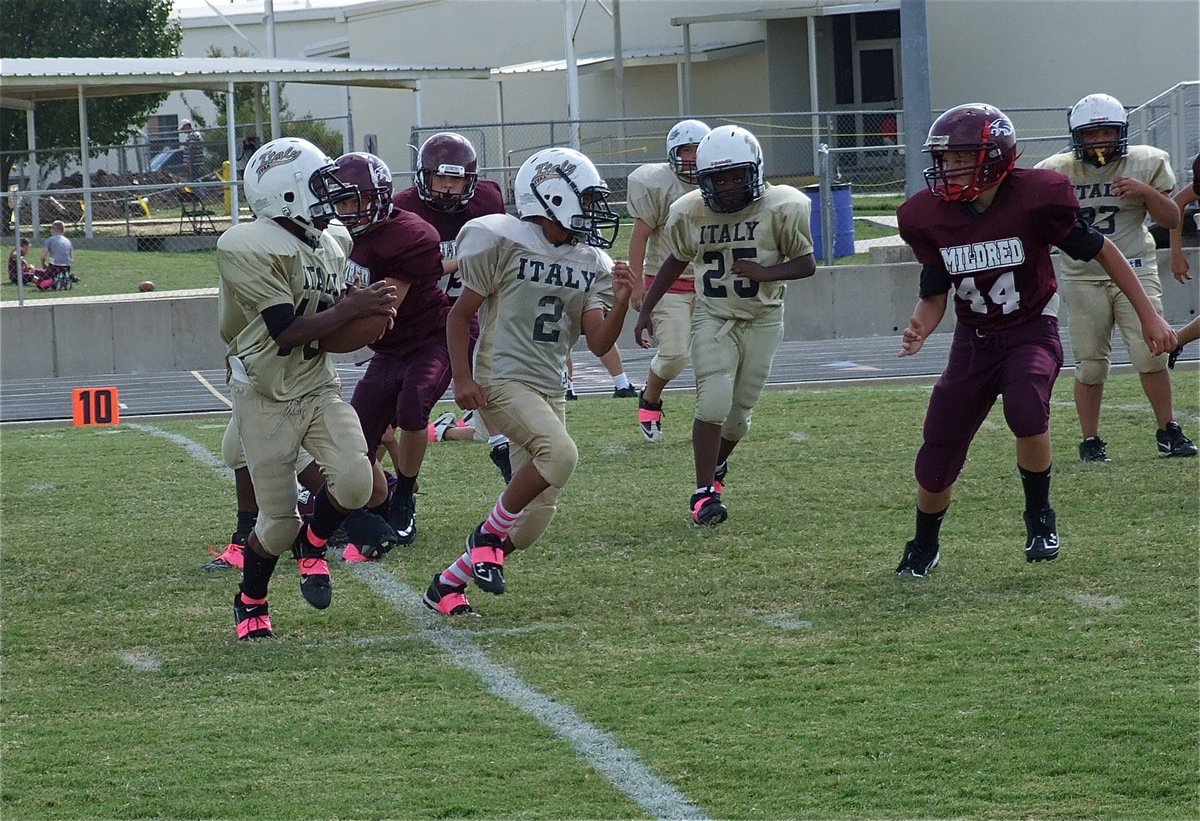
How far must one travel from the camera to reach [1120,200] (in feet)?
25.7

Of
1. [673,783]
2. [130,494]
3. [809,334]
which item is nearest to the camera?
[673,783]

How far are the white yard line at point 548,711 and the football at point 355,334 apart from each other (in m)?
1.05

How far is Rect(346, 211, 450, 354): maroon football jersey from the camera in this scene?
6.71m

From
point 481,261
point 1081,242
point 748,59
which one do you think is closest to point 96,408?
point 481,261

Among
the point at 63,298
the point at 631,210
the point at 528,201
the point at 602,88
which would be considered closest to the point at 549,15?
the point at 602,88

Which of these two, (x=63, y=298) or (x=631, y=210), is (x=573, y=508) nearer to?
(x=631, y=210)

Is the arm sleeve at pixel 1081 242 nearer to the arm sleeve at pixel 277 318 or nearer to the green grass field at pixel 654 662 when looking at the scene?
the green grass field at pixel 654 662

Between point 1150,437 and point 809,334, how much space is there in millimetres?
7717

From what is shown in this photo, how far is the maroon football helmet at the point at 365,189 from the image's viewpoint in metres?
5.94

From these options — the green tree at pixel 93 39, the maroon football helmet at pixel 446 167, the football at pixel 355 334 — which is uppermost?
the green tree at pixel 93 39

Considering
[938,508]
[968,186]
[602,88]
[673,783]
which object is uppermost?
[602,88]

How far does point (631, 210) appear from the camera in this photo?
8680mm

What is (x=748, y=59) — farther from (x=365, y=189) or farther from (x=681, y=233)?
(x=365, y=189)

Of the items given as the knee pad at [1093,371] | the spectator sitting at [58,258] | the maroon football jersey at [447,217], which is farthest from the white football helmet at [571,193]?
the spectator sitting at [58,258]
